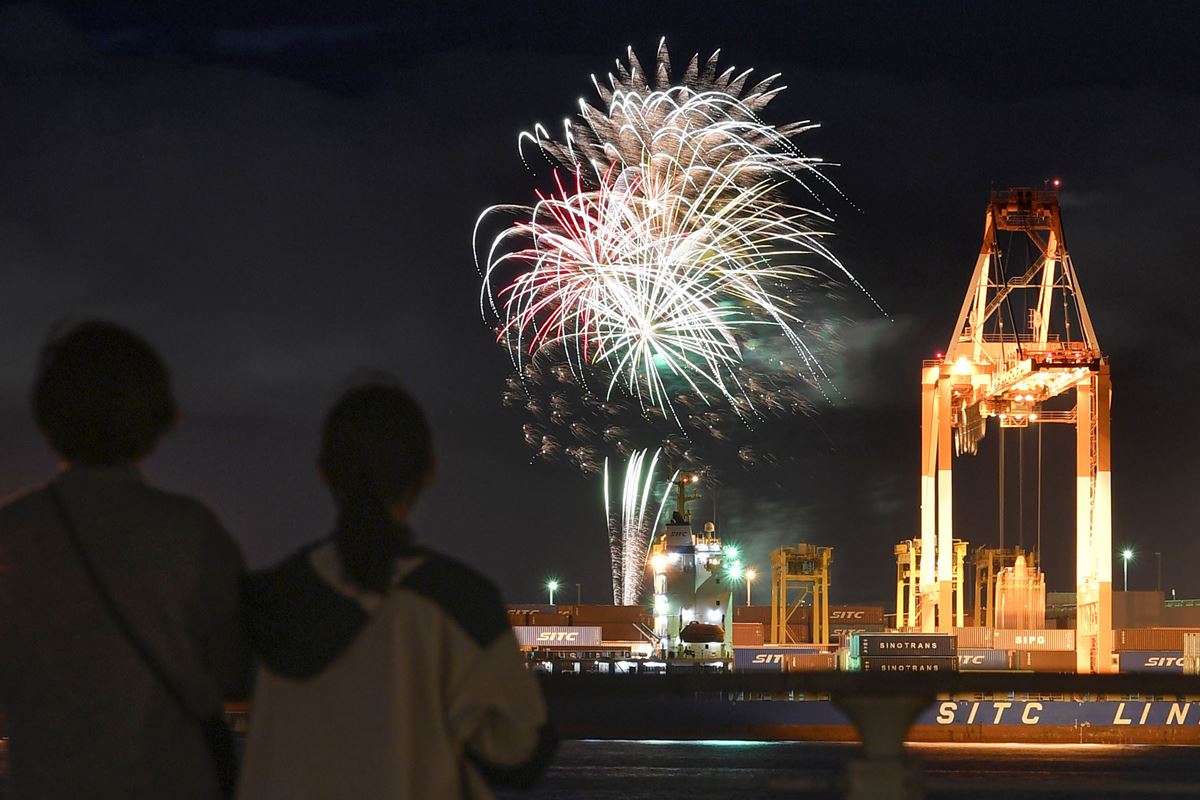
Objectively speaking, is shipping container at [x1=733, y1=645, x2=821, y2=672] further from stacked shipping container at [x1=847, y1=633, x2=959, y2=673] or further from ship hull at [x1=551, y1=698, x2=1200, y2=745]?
ship hull at [x1=551, y1=698, x2=1200, y2=745]

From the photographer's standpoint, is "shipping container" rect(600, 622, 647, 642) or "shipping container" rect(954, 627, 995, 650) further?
"shipping container" rect(600, 622, 647, 642)

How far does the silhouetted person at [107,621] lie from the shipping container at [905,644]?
43.0 m

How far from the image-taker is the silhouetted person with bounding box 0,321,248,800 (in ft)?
8.52

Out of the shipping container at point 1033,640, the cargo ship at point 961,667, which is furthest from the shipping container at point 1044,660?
the shipping container at point 1033,640

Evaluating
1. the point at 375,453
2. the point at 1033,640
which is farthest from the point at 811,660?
the point at 375,453

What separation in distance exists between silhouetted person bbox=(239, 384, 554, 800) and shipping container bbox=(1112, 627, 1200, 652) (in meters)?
56.2

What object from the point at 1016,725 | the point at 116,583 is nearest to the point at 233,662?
the point at 116,583

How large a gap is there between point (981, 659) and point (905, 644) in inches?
159

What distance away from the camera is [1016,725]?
1695 inches

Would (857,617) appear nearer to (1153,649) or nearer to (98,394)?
(1153,649)

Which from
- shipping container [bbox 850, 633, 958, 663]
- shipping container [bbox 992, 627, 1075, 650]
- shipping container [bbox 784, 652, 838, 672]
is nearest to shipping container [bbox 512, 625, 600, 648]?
shipping container [bbox 784, 652, 838, 672]

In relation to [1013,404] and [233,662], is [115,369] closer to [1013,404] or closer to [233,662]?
[233,662]

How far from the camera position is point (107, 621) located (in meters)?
2.63

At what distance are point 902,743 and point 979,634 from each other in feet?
161
